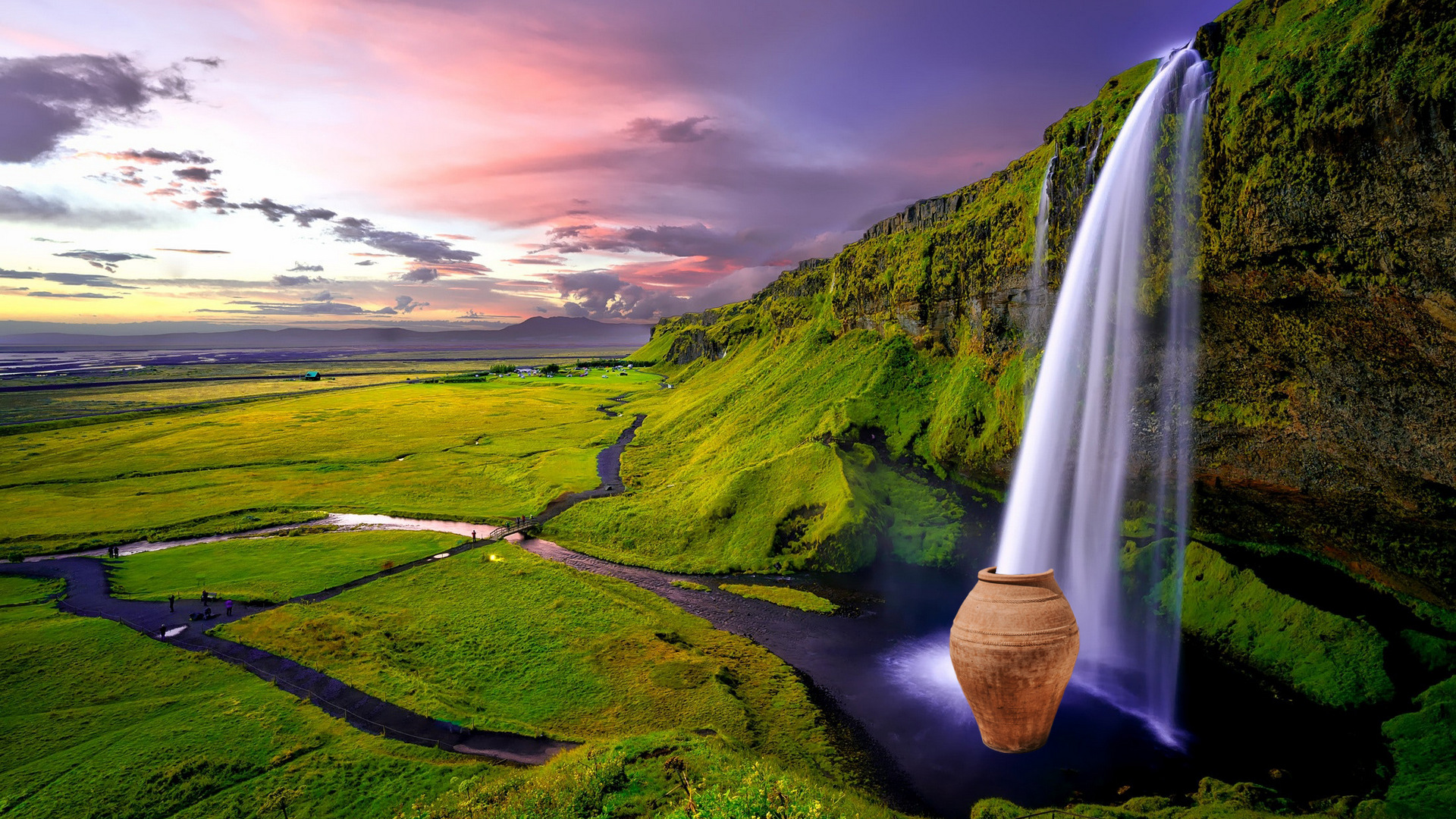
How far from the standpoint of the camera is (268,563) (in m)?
43.7

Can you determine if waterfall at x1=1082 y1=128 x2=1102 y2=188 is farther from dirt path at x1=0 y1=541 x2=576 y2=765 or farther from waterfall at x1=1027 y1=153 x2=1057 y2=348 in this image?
dirt path at x1=0 y1=541 x2=576 y2=765

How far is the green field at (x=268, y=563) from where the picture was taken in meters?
38.3

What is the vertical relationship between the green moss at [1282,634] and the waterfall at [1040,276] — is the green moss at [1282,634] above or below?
below

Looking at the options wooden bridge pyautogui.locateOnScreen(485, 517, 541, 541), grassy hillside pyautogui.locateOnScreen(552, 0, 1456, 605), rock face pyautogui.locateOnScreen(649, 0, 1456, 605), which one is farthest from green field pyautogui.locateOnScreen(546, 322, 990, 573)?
rock face pyautogui.locateOnScreen(649, 0, 1456, 605)

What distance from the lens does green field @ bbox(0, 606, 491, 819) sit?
61.1 feet

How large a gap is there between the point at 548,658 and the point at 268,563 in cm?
2976

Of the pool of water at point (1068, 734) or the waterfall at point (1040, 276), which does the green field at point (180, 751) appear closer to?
the pool of water at point (1068, 734)

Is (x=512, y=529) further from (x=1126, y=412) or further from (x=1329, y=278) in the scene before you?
(x=1329, y=278)

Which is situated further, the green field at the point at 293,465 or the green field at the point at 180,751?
the green field at the point at 293,465

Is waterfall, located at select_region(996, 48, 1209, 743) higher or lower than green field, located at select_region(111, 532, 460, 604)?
higher

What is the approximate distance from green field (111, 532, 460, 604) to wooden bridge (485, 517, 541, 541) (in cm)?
296

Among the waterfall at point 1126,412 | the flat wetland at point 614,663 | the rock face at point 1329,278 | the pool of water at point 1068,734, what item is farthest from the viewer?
the waterfall at point 1126,412

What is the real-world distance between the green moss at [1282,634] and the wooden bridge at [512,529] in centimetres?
4515

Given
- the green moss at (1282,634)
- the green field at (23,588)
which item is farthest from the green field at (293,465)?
the green moss at (1282,634)
